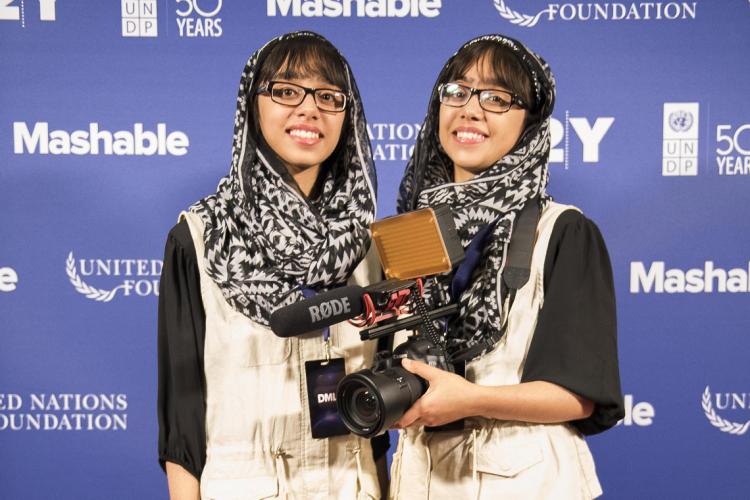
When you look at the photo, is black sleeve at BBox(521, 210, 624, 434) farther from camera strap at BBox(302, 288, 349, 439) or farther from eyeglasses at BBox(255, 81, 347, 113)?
eyeglasses at BBox(255, 81, 347, 113)

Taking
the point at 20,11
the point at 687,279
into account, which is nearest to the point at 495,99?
the point at 687,279

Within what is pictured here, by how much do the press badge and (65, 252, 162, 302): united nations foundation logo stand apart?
1.01 metres

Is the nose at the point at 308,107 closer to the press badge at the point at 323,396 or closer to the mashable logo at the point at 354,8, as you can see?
the press badge at the point at 323,396

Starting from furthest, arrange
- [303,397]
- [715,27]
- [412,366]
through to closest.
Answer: [715,27]
[303,397]
[412,366]

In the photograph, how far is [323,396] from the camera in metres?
1.13

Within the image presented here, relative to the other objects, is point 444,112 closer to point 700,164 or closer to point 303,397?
point 303,397

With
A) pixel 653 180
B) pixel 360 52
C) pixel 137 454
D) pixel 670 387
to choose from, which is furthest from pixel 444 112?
pixel 137 454

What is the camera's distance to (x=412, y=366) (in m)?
0.96

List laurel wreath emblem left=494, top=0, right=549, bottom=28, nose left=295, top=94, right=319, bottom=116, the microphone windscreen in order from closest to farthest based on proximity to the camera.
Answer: the microphone windscreen, nose left=295, top=94, right=319, bottom=116, laurel wreath emblem left=494, top=0, right=549, bottom=28

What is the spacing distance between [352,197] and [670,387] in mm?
1321

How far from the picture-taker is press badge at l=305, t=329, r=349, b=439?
112cm

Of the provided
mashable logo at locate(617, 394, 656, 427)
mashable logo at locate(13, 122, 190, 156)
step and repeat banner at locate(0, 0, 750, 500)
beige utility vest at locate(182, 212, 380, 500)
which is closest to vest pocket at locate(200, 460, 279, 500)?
beige utility vest at locate(182, 212, 380, 500)

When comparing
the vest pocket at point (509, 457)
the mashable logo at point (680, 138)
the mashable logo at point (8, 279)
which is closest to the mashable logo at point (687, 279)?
the mashable logo at point (680, 138)

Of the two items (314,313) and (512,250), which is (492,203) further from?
(314,313)
